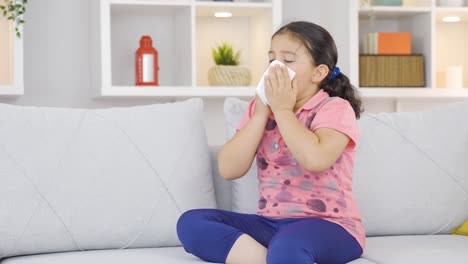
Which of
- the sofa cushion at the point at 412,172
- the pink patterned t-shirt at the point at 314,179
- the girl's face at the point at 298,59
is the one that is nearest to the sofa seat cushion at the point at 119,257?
the pink patterned t-shirt at the point at 314,179

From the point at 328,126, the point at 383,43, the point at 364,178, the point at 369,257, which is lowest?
the point at 369,257

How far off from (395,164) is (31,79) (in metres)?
1.68

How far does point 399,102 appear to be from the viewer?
11.7ft

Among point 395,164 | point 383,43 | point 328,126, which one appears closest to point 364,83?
point 383,43

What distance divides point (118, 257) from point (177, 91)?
1.39m

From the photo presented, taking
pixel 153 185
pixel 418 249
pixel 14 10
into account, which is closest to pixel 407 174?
pixel 418 249

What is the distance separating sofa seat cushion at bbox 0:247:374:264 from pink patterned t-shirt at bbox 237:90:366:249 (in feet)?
0.44

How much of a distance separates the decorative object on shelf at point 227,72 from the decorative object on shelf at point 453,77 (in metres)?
0.88

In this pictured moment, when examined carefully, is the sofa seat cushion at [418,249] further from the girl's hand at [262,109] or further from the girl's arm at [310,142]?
the girl's hand at [262,109]

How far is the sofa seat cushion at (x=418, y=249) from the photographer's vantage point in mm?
1751

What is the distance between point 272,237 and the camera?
5.91 feet

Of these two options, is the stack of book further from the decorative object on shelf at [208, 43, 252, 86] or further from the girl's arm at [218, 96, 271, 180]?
the girl's arm at [218, 96, 271, 180]

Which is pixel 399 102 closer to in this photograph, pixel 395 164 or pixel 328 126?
pixel 395 164

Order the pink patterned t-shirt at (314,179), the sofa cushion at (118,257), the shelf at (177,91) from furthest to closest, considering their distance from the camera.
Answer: the shelf at (177,91) < the pink patterned t-shirt at (314,179) < the sofa cushion at (118,257)
